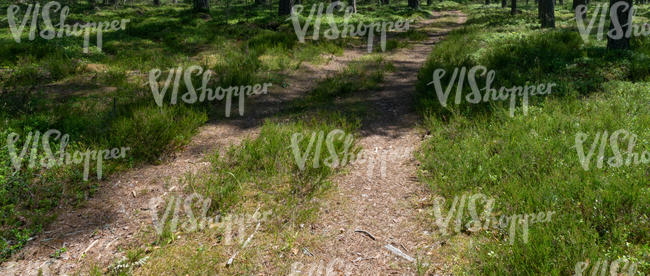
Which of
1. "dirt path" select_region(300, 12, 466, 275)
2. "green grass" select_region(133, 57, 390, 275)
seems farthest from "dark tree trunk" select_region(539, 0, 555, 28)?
"green grass" select_region(133, 57, 390, 275)

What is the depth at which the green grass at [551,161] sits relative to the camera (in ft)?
10.4

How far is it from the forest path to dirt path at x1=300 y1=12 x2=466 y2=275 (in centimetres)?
1

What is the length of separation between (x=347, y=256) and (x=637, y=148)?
3947 millimetres

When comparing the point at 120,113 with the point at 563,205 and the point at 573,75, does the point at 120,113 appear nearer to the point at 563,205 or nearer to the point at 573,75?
the point at 563,205

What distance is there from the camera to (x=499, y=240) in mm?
3566

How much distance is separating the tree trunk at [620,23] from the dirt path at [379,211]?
6.52 meters

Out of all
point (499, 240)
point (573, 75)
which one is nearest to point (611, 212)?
point (499, 240)

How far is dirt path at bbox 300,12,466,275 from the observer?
3665 mm

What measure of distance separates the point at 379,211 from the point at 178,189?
103 inches

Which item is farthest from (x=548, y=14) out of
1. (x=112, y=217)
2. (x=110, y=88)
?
(x=112, y=217)

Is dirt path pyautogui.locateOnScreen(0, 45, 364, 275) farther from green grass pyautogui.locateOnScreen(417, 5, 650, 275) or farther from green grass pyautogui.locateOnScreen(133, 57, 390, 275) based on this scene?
green grass pyautogui.locateOnScreen(417, 5, 650, 275)

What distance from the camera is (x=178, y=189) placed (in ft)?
15.7

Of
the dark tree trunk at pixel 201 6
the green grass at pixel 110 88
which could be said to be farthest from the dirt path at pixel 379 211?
the dark tree trunk at pixel 201 6

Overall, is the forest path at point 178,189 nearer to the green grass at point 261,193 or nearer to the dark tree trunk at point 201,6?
the green grass at point 261,193
